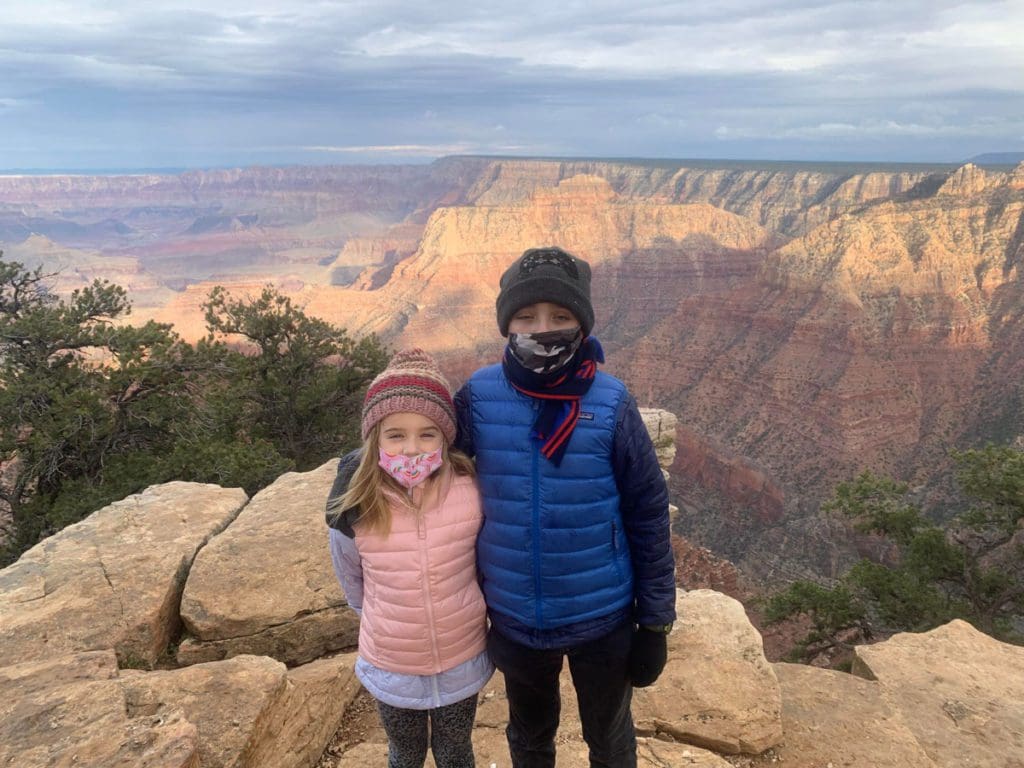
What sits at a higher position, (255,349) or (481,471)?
(481,471)

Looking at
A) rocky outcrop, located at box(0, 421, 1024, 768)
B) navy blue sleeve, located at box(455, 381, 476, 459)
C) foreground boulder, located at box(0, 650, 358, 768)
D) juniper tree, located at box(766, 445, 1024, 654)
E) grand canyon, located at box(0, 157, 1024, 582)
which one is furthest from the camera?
grand canyon, located at box(0, 157, 1024, 582)

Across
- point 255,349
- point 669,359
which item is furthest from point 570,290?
point 669,359

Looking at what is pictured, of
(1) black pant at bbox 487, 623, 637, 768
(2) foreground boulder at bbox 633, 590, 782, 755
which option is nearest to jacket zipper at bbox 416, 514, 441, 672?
(1) black pant at bbox 487, 623, 637, 768

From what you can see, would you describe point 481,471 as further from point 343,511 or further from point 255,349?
point 255,349

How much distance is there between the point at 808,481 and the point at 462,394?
150 feet

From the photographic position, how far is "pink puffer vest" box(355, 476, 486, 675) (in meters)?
2.79

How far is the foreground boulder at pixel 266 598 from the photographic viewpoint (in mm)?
4863

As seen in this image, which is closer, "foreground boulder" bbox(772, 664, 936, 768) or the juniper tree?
"foreground boulder" bbox(772, 664, 936, 768)

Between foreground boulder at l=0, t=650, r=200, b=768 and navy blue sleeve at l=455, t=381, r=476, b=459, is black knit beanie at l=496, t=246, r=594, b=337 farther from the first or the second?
foreground boulder at l=0, t=650, r=200, b=768

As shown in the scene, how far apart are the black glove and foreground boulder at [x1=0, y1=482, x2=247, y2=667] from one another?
3.84 m

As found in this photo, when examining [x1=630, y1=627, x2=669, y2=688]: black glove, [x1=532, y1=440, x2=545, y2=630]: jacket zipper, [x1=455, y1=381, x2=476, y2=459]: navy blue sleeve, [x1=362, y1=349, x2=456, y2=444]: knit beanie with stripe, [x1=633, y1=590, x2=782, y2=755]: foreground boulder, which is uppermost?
[x1=362, y1=349, x2=456, y2=444]: knit beanie with stripe

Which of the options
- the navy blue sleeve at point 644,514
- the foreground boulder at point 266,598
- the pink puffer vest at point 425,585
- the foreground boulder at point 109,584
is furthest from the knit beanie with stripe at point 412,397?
the foreground boulder at point 109,584

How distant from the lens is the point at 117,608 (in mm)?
4758

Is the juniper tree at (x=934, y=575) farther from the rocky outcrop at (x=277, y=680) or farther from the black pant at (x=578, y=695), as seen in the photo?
the black pant at (x=578, y=695)
